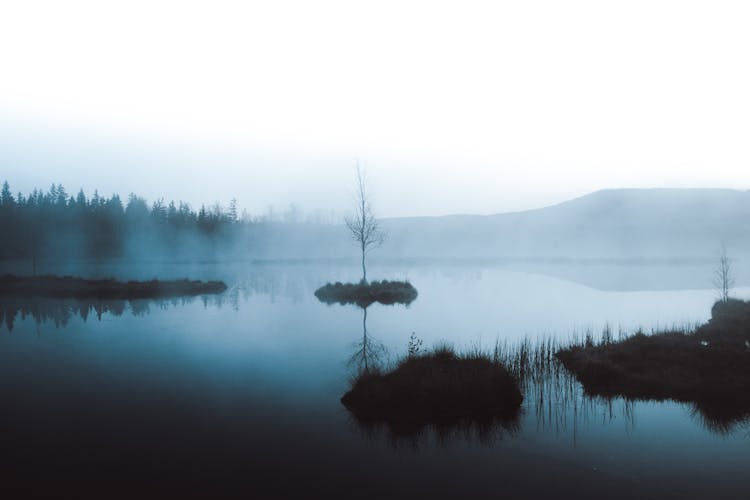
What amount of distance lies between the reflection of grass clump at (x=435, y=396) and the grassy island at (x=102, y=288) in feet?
109

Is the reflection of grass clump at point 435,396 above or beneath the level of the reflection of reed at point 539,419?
above

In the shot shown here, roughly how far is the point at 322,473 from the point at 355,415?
281 centimetres

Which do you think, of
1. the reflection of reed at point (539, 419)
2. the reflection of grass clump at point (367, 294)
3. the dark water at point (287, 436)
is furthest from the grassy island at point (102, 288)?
the reflection of reed at point (539, 419)

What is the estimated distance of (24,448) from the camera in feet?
30.2

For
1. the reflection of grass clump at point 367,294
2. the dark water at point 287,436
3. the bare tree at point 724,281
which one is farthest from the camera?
the reflection of grass clump at point 367,294

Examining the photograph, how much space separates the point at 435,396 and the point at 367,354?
6090mm

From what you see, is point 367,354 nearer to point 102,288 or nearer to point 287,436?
point 287,436

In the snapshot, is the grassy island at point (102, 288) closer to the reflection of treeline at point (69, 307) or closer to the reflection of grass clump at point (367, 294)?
the reflection of treeline at point (69, 307)

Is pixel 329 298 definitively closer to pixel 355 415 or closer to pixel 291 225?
pixel 355 415

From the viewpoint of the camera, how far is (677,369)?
13.8 m

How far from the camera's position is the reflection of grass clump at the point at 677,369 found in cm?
1195

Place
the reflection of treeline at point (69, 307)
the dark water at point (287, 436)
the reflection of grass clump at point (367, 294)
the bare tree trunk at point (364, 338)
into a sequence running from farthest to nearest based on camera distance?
the reflection of grass clump at point (367, 294) → the reflection of treeline at point (69, 307) → the bare tree trunk at point (364, 338) → the dark water at point (287, 436)

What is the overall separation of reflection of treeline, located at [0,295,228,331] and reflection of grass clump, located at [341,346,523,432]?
21147mm

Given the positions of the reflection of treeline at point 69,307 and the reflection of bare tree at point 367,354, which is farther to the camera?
the reflection of treeline at point 69,307
